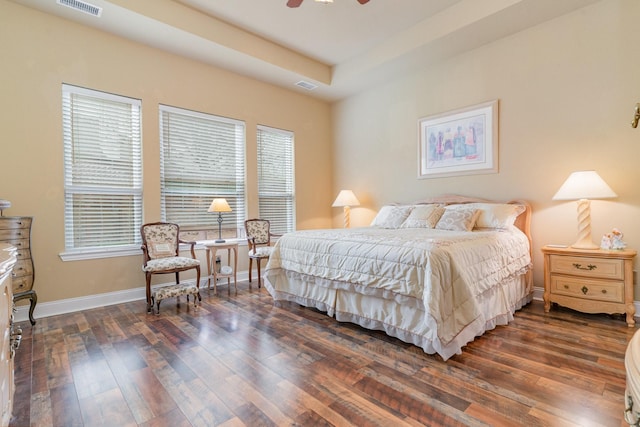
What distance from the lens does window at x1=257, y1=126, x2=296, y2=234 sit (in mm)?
5180

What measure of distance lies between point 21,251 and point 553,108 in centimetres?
554

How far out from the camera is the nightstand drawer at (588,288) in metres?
2.87

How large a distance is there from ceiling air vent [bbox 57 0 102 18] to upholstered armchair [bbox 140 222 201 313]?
2282 mm

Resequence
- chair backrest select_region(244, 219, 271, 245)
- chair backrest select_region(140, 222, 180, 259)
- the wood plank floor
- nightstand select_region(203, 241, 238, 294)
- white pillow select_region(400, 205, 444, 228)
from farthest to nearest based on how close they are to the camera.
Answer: chair backrest select_region(244, 219, 271, 245)
nightstand select_region(203, 241, 238, 294)
white pillow select_region(400, 205, 444, 228)
chair backrest select_region(140, 222, 180, 259)
the wood plank floor

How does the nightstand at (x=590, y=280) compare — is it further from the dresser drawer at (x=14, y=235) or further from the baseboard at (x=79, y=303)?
the dresser drawer at (x=14, y=235)

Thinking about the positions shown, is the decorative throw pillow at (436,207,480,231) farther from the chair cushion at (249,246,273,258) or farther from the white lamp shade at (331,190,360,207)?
the chair cushion at (249,246,273,258)

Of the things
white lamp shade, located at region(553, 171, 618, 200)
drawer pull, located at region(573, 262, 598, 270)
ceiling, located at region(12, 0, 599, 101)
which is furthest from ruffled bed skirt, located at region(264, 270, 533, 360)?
ceiling, located at region(12, 0, 599, 101)

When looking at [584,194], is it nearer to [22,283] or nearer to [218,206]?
[218,206]

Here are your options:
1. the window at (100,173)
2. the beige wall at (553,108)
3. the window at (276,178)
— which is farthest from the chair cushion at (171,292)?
the beige wall at (553,108)

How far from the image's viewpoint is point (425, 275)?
226cm

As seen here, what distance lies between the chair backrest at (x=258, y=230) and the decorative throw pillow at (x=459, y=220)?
8.18 ft

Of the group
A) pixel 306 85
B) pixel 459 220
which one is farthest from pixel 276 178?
pixel 459 220

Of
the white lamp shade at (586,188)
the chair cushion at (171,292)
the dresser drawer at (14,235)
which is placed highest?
the white lamp shade at (586,188)

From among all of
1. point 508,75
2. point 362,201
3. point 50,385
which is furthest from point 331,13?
point 50,385
